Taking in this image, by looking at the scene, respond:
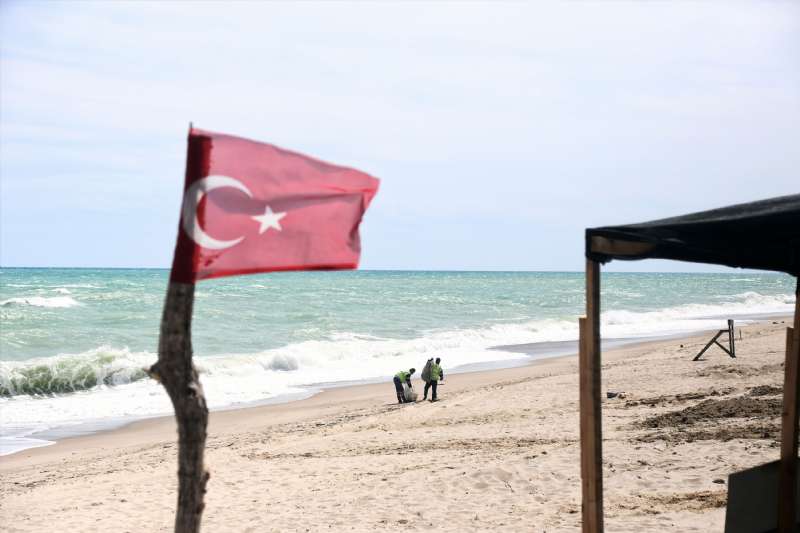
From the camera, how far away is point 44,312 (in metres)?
42.8

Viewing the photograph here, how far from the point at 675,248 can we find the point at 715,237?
261 millimetres

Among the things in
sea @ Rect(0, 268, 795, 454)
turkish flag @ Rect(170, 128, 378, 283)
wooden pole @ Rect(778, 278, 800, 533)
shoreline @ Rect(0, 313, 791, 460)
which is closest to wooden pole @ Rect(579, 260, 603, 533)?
wooden pole @ Rect(778, 278, 800, 533)

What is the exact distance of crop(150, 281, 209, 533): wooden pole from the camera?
4207 mm

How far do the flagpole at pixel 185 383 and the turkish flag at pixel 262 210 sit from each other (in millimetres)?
71

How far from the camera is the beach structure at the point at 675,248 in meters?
5.25

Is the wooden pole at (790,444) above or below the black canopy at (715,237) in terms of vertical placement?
below

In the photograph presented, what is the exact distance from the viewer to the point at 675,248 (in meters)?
5.29

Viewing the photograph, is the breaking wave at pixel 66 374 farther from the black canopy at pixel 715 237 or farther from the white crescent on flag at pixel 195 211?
the black canopy at pixel 715 237

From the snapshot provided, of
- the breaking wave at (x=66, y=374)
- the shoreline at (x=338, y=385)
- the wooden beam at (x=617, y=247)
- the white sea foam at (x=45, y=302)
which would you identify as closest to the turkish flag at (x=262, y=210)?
the wooden beam at (x=617, y=247)

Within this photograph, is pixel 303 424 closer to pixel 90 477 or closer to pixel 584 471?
pixel 90 477

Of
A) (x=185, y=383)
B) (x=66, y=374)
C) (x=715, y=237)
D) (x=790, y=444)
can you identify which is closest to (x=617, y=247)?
(x=715, y=237)

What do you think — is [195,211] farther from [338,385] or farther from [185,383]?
[338,385]

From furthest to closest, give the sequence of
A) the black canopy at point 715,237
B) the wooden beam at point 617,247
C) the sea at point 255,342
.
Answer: the sea at point 255,342 → the wooden beam at point 617,247 → the black canopy at point 715,237

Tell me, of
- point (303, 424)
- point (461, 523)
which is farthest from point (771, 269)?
point (303, 424)
